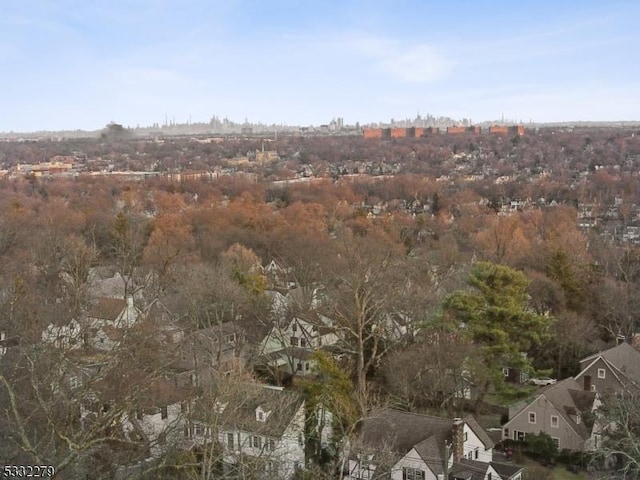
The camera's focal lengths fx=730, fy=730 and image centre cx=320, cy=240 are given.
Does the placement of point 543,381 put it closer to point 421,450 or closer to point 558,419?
point 558,419

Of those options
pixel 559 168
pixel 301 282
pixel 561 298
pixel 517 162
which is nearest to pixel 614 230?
pixel 561 298

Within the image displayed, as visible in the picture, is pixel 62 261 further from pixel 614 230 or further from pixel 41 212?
pixel 614 230

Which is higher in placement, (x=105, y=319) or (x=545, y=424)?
(x=105, y=319)

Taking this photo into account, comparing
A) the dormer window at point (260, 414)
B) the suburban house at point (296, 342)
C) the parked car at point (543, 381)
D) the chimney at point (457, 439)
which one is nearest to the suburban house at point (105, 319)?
the suburban house at point (296, 342)

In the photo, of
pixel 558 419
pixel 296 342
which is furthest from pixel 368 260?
pixel 558 419

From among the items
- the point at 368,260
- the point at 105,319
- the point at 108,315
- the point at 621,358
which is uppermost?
the point at 368,260

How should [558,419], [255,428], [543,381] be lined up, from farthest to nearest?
1. [543,381]
2. [558,419]
3. [255,428]
